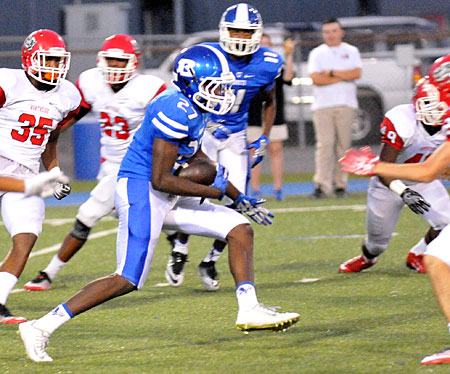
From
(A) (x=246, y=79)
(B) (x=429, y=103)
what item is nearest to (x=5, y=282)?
(A) (x=246, y=79)

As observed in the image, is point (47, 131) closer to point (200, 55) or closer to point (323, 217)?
point (200, 55)

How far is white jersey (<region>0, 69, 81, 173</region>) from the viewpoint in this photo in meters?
5.06

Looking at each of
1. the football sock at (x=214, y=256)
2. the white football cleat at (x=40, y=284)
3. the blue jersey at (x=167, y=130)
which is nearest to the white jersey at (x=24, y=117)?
the blue jersey at (x=167, y=130)

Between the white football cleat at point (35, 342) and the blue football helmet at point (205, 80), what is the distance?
1249mm

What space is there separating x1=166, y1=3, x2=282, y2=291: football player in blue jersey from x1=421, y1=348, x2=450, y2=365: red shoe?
206cm

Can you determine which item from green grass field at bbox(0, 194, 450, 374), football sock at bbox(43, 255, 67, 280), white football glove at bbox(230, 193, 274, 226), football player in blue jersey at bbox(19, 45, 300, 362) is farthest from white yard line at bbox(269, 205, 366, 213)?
football player in blue jersey at bbox(19, 45, 300, 362)

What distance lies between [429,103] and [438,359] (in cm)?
151

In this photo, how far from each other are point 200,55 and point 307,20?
1612cm

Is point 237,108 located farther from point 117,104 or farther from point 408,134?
point 408,134

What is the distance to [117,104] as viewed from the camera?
5.83m

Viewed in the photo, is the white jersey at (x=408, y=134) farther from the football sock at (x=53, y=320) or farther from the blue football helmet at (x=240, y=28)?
the football sock at (x=53, y=320)

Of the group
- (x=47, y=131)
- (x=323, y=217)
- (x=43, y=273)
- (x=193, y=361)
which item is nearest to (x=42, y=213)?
(x=47, y=131)

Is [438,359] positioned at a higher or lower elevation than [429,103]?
lower

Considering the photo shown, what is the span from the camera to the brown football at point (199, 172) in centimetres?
437
